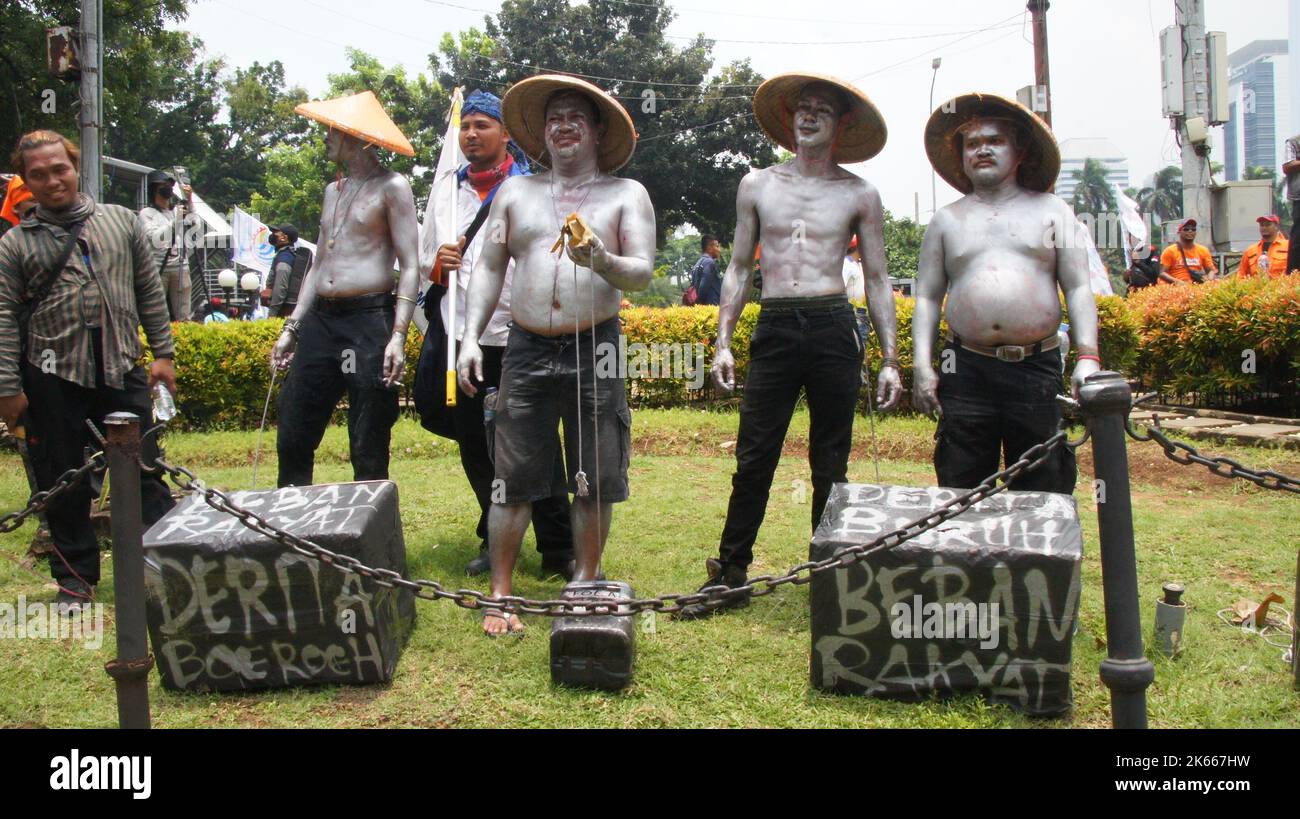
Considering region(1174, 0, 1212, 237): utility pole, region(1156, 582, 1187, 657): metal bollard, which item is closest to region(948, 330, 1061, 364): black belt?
region(1156, 582, 1187, 657): metal bollard

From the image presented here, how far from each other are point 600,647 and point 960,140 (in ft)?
8.60

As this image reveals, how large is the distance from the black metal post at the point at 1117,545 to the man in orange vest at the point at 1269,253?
10.6 meters

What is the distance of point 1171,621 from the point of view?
3.83m

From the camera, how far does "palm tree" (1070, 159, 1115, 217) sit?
79812mm

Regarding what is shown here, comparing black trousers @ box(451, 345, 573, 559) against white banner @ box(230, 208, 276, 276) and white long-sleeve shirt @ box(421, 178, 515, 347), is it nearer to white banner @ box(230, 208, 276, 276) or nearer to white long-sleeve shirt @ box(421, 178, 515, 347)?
white long-sleeve shirt @ box(421, 178, 515, 347)

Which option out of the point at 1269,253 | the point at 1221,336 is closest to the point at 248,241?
the point at 1221,336

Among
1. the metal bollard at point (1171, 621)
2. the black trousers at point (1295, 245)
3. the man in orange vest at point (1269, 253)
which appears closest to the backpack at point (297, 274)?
the metal bollard at point (1171, 621)

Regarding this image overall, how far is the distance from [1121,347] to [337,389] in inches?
314

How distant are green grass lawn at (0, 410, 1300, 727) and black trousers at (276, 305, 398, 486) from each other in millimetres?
813

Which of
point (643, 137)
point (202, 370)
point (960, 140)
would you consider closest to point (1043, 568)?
point (960, 140)

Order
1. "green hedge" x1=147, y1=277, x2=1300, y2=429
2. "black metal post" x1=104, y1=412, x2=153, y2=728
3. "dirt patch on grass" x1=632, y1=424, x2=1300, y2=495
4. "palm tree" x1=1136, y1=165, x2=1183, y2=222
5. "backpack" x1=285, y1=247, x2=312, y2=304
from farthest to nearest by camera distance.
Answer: "palm tree" x1=1136, y1=165, x2=1183, y2=222, "backpack" x1=285, y1=247, x2=312, y2=304, "green hedge" x1=147, y1=277, x2=1300, y2=429, "dirt patch on grass" x1=632, y1=424, x2=1300, y2=495, "black metal post" x1=104, y1=412, x2=153, y2=728

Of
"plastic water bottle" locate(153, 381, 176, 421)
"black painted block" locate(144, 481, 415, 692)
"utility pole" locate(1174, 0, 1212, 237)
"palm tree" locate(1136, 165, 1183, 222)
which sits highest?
"palm tree" locate(1136, 165, 1183, 222)

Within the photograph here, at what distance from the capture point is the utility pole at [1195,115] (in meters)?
15.0
